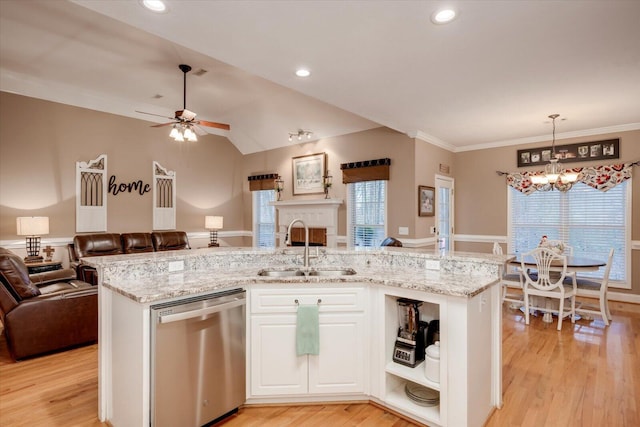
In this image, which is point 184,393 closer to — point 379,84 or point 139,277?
point 139,277

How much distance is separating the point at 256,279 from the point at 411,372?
1.22 m

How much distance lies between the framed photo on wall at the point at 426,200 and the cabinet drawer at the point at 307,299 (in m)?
3.47

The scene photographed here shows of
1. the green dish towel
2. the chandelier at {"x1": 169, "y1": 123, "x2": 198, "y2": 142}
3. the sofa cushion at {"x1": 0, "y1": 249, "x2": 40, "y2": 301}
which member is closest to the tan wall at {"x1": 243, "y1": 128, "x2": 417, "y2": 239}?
the chandelier at {"x1": 169, "y1": 123, "x2": 198, "y2": 142}

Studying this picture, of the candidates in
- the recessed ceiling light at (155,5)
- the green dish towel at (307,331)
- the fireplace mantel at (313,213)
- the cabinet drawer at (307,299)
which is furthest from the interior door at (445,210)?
the recessed ceiling light at (155,5)

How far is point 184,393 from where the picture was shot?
1977mm

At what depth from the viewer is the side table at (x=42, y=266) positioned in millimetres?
4705

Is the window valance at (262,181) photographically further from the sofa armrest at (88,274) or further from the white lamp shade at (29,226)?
the white lamp shade at (29,226)

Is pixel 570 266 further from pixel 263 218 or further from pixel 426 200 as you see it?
pixel 263 218

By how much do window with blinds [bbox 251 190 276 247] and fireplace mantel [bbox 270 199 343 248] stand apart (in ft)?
1.87

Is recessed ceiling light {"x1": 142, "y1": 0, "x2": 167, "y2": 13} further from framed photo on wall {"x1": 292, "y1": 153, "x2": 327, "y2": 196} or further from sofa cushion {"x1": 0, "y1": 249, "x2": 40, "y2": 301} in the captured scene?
framed photo on wall {"x1": 292, "y1": 153, "x2": 327, "y2": 196}

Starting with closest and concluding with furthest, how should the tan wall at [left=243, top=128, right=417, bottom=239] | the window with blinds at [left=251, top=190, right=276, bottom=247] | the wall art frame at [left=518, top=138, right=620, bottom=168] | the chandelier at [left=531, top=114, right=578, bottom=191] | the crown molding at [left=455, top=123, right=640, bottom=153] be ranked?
the chandelier at [left=531, top=114, right=578, bottom=191]
the crown molding at [left=455, top=123, right=640, bottom=153]
the wall art frame at [left=518, top=138, right=620, bottom=168]
the tan wall at [left=243, top=128, right=417, bottom=239]
the window with blinds at [left=251, top=190, right=276, bottom=247]

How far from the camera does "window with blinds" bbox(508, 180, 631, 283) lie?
517 centimetres

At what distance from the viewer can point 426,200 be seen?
224 inches

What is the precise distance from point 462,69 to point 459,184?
12.7 feet
